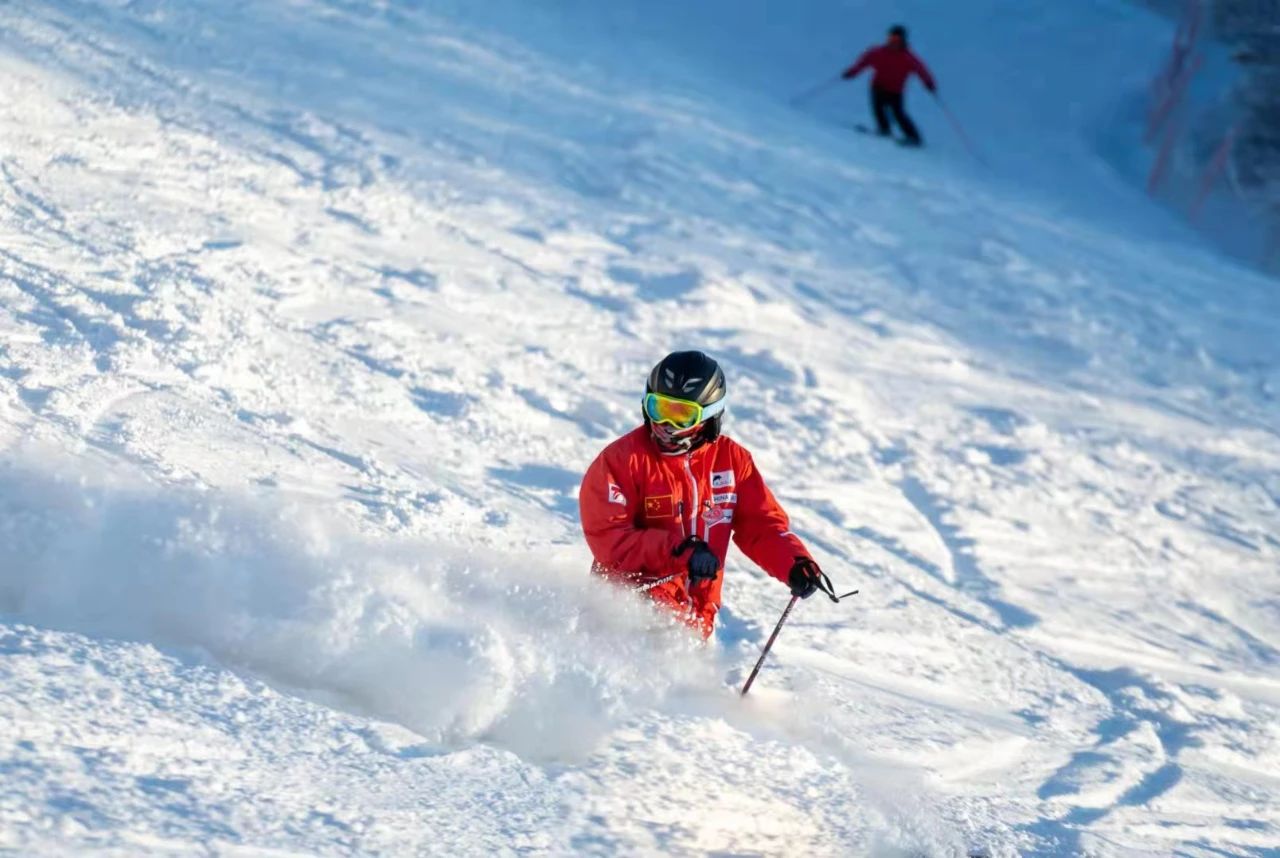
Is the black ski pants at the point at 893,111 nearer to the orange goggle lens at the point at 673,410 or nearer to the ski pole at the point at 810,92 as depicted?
the ski pole at the point at 810,92

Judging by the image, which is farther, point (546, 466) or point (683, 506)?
point (546, 466)

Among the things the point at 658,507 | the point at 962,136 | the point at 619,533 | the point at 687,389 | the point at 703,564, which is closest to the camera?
the point at 703,564

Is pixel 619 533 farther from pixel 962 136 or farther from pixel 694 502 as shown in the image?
pixel 962 136

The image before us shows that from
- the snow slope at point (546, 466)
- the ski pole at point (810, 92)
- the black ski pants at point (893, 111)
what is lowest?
the snow slope at point (546, 466)

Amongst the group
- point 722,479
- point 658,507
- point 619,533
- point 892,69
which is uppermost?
point 892,69

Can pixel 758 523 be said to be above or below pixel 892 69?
below

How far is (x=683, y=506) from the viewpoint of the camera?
4.74 metres

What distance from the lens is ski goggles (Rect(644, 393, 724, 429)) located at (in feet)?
14.7

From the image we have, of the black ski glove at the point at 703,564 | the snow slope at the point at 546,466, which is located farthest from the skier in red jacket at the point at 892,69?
the black ski glove at the point at 703,564

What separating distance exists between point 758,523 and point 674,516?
36 cm

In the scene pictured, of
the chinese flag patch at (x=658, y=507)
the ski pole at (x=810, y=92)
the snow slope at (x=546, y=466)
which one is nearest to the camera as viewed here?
the snow slope at (x=546, y=466)

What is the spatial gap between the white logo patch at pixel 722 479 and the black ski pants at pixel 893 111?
12.7 m

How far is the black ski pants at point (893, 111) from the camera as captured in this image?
16406 millimetres

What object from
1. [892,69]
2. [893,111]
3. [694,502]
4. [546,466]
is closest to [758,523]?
[694,502]
